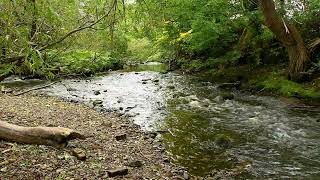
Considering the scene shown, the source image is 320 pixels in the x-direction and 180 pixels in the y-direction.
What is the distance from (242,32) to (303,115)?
10812 mm

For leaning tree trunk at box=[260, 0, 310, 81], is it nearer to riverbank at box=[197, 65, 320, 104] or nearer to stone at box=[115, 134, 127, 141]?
riverbank at box=[197, 65, 320, 104]

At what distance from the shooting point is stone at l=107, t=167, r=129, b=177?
20.2 ft

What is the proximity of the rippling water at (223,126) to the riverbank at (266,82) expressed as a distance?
0.79 meters

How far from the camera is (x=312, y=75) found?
14.2m

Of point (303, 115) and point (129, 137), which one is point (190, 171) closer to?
point (129, 137)

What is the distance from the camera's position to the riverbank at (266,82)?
1340 cm

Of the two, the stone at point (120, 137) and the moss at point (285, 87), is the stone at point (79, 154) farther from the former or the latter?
the moss at point (285, 87)

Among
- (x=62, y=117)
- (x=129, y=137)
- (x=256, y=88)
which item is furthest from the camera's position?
(x=256, y=88)

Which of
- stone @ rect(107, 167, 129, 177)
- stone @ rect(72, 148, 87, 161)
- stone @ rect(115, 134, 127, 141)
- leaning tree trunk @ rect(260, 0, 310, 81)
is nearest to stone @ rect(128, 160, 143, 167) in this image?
stone @ rect(107, 167, 129, 177)

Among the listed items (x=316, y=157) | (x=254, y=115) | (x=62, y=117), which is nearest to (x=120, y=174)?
(x=316, y=157)

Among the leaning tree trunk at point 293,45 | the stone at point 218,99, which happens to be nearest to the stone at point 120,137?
the stone at point 218,99

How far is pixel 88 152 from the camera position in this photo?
7277mm

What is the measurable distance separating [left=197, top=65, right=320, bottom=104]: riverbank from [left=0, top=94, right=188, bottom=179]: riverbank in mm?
6722

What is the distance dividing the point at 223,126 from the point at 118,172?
4911 mm
